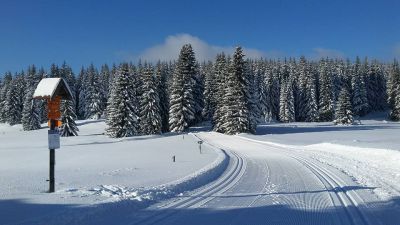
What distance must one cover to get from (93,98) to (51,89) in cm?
9678

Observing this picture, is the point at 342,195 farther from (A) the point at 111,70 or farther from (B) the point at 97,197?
(A) the point at 111,70

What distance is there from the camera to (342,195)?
12.8 metres

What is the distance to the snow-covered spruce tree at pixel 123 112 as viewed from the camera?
62281 millimetres

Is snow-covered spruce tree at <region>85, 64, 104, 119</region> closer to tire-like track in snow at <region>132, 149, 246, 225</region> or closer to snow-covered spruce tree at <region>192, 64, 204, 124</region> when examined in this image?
snow-covered spruce tree at <region>192, 64, 204, 124</region>

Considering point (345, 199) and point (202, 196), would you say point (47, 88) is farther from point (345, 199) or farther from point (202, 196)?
point (345, 199)

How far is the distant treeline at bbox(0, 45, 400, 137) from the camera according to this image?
207ft

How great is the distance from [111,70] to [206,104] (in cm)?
6696

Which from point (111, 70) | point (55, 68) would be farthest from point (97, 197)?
point (111, 70)

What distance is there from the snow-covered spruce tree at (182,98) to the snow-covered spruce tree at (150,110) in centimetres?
212

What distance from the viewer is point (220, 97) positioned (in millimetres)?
68125

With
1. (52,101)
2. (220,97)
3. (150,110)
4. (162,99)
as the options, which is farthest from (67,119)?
(52,101)

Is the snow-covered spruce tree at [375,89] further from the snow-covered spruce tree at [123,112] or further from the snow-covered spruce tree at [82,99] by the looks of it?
the snow-covered spruce tree at [123,112]

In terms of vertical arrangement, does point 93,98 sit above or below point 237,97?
above

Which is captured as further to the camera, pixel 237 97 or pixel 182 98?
pixel 182 98
